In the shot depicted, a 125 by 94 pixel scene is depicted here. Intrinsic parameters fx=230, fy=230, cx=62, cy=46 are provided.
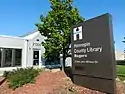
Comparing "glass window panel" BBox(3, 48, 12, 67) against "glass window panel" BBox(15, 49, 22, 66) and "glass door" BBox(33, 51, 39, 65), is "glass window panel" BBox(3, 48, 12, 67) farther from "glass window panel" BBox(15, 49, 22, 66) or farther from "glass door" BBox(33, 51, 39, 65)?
"glass door" BBox(33, 51, 39, 65)

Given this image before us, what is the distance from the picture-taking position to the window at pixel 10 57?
24.8m

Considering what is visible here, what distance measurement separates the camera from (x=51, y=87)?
1148cm

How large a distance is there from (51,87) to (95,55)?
9.42 ft

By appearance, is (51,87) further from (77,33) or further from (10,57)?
(10,57)

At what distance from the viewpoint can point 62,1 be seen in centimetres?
1827

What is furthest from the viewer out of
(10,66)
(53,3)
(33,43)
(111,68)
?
(33,43)

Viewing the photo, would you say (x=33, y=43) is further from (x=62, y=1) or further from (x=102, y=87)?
(x=102, y=87)

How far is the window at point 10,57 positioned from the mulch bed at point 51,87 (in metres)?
11.3

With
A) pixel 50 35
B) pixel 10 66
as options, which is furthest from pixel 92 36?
pixel 10 66

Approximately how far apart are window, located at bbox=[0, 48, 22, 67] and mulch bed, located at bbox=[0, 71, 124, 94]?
11318 mm

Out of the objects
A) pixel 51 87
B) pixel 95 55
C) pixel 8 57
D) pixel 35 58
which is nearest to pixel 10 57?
pixel 8 57

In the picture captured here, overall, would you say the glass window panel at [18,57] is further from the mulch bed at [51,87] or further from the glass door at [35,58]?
the mulch bed at [51,87]

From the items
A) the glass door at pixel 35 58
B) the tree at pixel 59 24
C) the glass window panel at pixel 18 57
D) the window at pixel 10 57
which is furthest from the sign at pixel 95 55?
the glass door at pixel 35 58

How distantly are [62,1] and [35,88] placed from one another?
29.0ft
